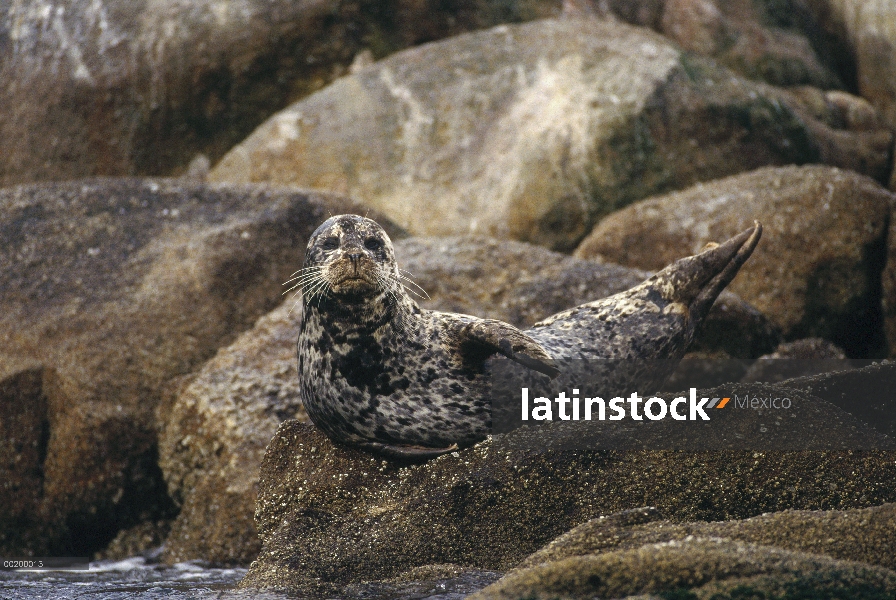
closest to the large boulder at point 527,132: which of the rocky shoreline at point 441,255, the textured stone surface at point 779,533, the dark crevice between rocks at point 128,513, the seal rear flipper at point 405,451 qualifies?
the rocky shoreline at point 441,255

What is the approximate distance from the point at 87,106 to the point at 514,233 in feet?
15.1

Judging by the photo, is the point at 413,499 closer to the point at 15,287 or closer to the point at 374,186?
the point at 15,287

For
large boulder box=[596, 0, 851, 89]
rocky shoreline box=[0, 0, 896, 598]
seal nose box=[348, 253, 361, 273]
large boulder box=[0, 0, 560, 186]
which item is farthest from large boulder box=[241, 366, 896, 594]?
large boulder box=[596, 0, 851, 89]

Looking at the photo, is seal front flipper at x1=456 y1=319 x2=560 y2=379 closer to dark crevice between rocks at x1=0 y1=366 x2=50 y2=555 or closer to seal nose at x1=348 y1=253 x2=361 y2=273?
seal nose at x1=348 y1=253 x2=361 y2=273

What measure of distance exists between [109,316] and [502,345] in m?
3.53

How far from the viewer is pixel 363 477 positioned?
4.70m

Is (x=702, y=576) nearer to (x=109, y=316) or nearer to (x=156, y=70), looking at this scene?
(x=109, y=316)

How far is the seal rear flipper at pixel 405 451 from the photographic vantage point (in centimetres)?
464

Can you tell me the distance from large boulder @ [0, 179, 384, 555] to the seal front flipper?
9.45 feet

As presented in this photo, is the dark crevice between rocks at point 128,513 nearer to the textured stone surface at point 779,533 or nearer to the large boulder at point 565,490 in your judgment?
the large boulder at point 565,490

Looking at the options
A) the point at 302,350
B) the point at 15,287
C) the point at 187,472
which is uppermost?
the point at 302,350

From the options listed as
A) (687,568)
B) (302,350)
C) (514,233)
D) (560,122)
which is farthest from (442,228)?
(687,568)

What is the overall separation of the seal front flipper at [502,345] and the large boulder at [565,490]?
29cm

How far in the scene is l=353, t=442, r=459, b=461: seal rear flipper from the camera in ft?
15.2
